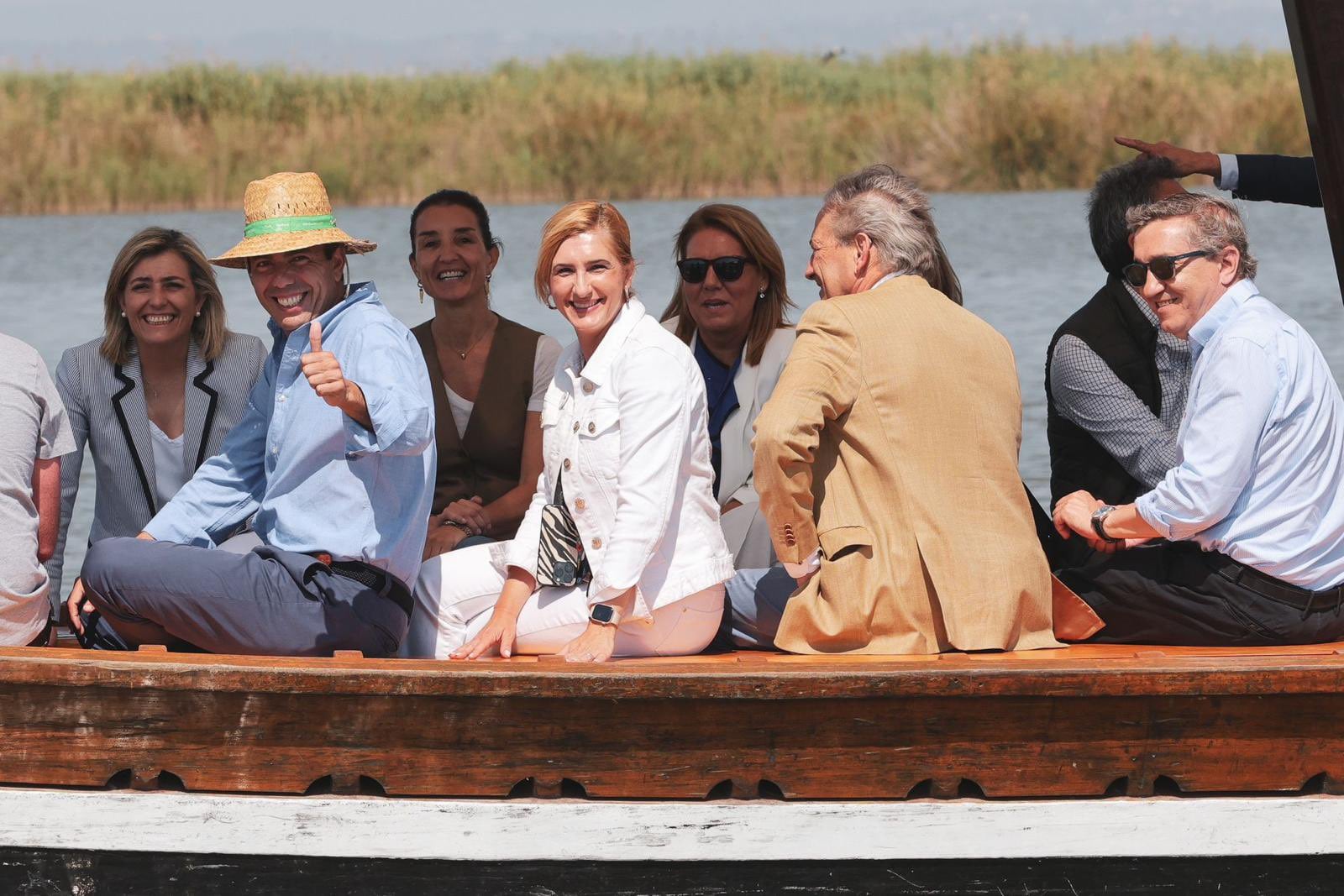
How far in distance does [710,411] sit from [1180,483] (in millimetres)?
1416

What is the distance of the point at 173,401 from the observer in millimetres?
4770

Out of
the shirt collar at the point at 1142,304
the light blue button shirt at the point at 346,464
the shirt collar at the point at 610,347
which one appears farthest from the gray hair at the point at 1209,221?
the light blue button shirt at the point at 346,464

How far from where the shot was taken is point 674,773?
3.73 metres

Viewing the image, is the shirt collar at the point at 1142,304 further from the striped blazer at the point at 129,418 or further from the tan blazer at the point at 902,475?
the striped blazer at the point at 129,418

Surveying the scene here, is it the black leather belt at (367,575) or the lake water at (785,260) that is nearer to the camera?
the black leather belt at (367,575)

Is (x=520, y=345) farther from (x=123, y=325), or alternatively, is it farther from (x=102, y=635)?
(x=102, y=635)

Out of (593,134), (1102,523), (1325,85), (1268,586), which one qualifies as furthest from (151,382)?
(593,134)

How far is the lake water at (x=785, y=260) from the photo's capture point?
13.9 metres

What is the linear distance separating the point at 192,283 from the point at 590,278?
1346 mm

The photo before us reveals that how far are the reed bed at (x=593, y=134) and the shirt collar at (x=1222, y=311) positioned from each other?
1676cm

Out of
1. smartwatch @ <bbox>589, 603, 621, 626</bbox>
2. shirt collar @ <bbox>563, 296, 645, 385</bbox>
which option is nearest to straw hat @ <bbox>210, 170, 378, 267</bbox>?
shirt collar @ <bbox>563, 296, 645, 385</bbox>

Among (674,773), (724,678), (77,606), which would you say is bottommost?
(674,773)

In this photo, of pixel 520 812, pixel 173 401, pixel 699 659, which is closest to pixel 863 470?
pixel 699 659

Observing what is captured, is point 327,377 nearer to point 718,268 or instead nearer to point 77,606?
point 77,606
